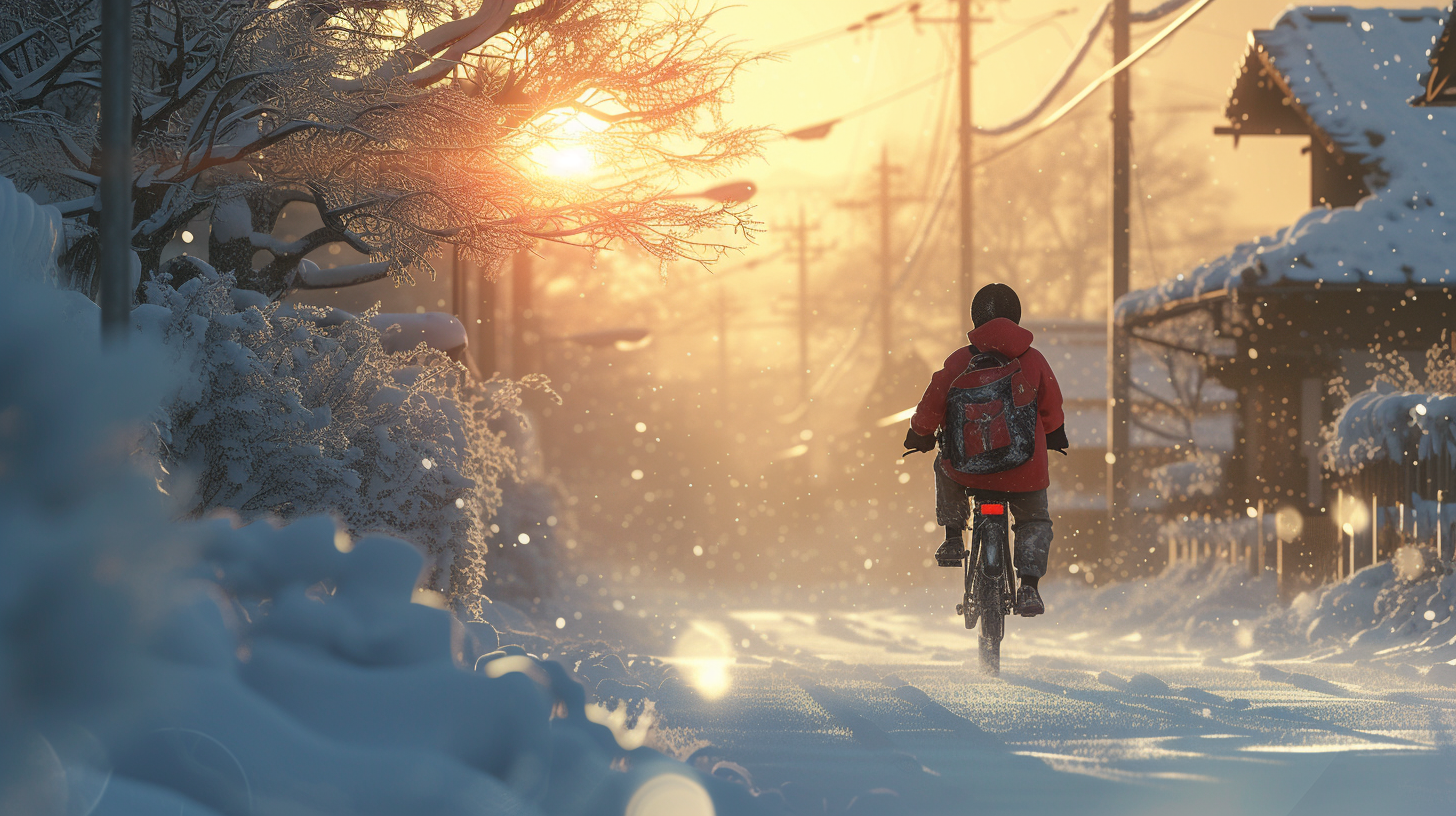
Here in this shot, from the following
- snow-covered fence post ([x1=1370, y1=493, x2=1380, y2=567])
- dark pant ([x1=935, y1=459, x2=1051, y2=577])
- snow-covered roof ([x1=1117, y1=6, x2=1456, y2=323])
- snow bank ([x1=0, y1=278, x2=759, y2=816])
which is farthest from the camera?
snow-covered roof ([x1=1117, y1=6, x2=1456, y2=323])

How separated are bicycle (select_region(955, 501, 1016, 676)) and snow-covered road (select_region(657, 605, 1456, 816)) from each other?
45 centimetres

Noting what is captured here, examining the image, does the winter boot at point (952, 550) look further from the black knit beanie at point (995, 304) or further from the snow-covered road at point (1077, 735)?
the black knit beanie at point (995, 304)

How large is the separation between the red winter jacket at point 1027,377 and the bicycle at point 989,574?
17 centimetres

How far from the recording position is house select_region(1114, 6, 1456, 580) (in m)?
19.2

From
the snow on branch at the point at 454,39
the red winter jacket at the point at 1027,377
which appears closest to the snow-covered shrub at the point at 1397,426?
the red winter jacket at the point at 1027,377

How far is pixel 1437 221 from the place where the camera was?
1995cm

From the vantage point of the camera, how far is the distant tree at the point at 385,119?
898 cm

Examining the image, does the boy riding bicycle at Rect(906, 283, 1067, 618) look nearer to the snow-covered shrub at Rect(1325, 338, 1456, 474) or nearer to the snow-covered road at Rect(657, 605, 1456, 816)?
the snow-covered road at Rect(657, 605, 1456, 816)

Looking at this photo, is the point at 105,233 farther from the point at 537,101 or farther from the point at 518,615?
the point at 518,615

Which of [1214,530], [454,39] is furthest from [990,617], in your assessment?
[1214,530]

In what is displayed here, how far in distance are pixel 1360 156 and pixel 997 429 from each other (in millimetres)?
17601

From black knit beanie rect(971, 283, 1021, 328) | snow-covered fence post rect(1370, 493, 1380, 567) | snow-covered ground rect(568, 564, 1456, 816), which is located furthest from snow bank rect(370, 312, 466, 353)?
snow-covered fence post rect(1370, 493, 1380, 567)

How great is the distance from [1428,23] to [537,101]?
20634 mm

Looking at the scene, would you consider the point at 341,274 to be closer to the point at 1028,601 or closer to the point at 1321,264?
the point at 1028,601
